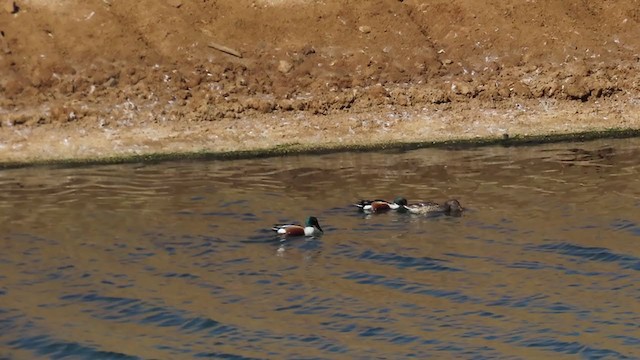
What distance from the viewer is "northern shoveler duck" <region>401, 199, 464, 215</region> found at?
22312 millimetres

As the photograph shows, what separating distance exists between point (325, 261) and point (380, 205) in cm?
354

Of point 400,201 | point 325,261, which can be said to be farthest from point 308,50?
point 325,261

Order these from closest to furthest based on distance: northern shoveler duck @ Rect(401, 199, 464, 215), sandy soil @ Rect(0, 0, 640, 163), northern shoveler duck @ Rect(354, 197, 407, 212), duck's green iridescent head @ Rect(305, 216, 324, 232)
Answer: duck's green iridescent head @ Rect(305, 216, 324, 232) → northern shoveler duck @ Rect(401, 199, 464, 215) → northern shoveler duck @ Rect(354, 197, 407, 212) → sandy soil @ Rect(0, 0, 640, 163)

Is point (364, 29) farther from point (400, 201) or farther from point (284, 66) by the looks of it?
point (400, 201)

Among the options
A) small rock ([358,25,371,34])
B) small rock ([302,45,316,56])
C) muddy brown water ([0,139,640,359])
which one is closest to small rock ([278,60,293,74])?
small rock ([302,45,316,56])

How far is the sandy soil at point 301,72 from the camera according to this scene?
30.4 metres

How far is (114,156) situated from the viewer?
2894cm

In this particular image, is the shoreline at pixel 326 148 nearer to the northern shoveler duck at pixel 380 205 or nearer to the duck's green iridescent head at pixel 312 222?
the northern shoveler duck at pixel 380 205

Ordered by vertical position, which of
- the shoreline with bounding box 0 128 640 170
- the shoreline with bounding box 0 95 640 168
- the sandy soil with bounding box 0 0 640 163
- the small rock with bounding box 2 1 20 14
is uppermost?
the small rock with bounding box 2 1 20 14

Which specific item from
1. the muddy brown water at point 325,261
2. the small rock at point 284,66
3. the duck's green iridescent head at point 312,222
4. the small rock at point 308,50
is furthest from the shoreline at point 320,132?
the duck's green iridescent head at point 312,222

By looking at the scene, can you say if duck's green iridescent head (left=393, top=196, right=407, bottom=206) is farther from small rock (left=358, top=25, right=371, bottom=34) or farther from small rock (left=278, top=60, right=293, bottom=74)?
small rock (left=358, top=25, right=371, bottom=34)

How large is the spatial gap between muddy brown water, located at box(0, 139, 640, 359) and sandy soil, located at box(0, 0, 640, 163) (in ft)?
6.94

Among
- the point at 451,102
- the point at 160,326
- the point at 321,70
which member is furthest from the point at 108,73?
the point at 160,326

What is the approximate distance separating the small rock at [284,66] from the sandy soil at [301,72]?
4cm
